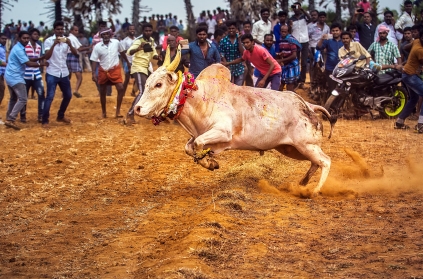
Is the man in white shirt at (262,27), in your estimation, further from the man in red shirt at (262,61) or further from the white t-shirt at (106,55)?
the man in red shirt at (262,61)

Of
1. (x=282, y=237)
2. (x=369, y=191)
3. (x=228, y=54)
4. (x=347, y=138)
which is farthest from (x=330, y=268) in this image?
(x=228, y=54)

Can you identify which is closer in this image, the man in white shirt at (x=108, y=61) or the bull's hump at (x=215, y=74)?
the bull's hump at (x=215, y=74)

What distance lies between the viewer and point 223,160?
36.0ft

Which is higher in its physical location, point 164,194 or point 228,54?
point 228,54

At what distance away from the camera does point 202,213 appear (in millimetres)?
7277

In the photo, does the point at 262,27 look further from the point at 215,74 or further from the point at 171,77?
the point at 171,77

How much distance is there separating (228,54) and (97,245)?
331 inches

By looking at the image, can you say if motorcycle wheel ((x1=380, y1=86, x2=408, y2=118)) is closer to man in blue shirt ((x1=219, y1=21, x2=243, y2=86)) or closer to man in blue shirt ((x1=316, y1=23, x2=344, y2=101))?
man in blue shirt ((x1=316, y1=23, x2=344, y2=101))

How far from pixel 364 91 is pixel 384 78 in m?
0.49

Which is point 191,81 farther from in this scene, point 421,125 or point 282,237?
point 421,125

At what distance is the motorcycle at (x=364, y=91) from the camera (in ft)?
46.9

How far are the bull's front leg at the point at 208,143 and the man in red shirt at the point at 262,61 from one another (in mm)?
4679

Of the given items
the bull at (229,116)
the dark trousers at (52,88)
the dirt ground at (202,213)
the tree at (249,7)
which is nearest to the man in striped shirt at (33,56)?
the dark trousers at (52,88)

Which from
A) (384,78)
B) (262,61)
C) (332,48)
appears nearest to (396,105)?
(384,78)
